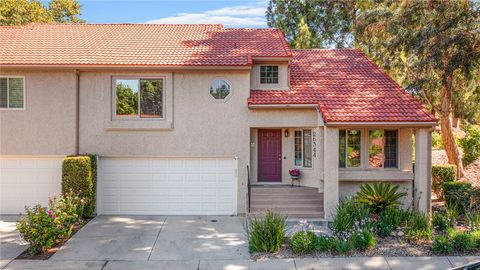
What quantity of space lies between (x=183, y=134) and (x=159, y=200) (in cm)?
260

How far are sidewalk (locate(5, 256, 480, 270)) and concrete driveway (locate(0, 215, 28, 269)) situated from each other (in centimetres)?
47

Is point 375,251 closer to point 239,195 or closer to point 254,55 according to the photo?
point 239,195

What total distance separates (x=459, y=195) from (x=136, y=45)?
44.4 feet

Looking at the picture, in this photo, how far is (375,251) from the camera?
31.4 ft

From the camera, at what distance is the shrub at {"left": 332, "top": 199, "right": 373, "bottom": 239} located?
34.1 ft

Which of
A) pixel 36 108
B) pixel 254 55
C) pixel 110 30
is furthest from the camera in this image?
pixel 110 30

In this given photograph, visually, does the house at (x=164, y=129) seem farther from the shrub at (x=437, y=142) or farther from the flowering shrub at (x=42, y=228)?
the shrub at (x=437, y=142)

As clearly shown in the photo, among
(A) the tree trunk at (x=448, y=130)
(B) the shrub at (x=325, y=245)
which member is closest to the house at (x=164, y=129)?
(B) the shrub at (x=325, y=245)

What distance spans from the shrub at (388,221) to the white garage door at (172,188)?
5.13 meters

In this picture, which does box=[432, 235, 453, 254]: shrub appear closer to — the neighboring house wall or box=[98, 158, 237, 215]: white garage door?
the neighboring house wall

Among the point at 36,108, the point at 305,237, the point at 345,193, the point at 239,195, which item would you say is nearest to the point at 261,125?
the point at 239,195

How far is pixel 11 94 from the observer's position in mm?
13422

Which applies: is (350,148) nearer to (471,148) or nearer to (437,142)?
(471,148)

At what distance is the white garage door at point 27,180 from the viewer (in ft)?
44.2
